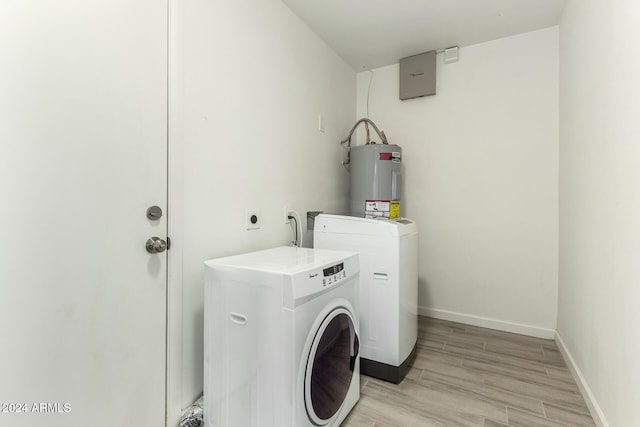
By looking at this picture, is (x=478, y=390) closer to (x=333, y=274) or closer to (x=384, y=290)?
(x=384, y=290)

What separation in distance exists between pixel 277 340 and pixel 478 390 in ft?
4.19

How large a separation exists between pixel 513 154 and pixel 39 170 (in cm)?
283

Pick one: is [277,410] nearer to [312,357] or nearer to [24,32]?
[312,357]

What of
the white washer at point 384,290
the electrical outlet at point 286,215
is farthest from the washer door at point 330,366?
the electrical outlet at point 286,215

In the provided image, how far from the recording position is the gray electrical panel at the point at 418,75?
262 cm

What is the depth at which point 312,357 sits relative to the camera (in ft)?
3.65

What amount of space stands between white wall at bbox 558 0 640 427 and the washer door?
1.02m

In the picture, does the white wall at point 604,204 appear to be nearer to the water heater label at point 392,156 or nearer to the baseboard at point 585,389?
the baseboard at point 585,389

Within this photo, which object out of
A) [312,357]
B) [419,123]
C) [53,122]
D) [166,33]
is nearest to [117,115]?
[53,122]

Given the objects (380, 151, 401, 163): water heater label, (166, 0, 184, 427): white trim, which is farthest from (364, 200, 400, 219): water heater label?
(166, 0, 184, 427): white trim

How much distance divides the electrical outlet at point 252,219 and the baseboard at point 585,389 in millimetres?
1847

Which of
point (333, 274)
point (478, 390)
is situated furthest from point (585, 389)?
point (333, 274)

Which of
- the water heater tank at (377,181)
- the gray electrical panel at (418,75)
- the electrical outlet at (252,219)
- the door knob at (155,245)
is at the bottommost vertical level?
the door knob at (155,245)

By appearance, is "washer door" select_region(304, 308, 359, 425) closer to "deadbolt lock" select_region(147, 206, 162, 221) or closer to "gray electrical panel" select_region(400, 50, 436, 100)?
"deadbolt lock" select_region(147, 206, 162, 221)
